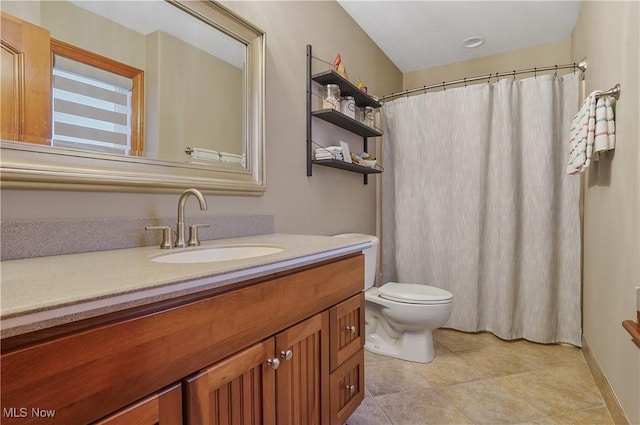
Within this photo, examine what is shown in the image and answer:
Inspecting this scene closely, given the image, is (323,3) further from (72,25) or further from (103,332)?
(103,332)

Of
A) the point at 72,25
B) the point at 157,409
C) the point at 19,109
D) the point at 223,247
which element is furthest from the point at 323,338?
the point at 72,25

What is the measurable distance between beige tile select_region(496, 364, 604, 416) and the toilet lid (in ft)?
1.65

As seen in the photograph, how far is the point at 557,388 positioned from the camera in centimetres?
173

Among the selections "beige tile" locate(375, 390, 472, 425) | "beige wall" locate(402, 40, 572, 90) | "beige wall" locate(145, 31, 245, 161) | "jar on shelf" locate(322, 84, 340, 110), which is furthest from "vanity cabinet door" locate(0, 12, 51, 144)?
"beige wall" locate(402, 40, 572, 90)

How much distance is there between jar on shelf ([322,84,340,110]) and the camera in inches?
77.4

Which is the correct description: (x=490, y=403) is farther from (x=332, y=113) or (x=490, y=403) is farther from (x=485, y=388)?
(x=332, y=113)

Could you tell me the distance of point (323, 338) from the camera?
1124mm

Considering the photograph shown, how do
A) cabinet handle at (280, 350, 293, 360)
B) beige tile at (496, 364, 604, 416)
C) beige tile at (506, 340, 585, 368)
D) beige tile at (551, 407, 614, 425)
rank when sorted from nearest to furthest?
1. cabinet handle at (280, 350, 293, 360)
2. beige tile at (551, 407, 614, 425)
3. beige tile at (496, 364, 604, 416)
4. beige tile at (506, 340, 585, 368)

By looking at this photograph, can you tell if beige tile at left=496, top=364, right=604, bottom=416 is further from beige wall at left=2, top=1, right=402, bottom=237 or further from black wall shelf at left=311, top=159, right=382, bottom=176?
black wall shelf at left=311, top=159, right=382, bottom=176

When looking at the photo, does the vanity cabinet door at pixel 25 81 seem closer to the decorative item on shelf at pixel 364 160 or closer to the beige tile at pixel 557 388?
the decorative item on shelf at pixel 364 160

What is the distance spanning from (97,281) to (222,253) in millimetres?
597

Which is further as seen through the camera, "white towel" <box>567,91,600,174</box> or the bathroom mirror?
"white towel" <box>567,91,600,174</box>

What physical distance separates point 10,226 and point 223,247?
0.56 meters

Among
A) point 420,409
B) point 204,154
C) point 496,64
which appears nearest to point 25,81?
point 204,154
